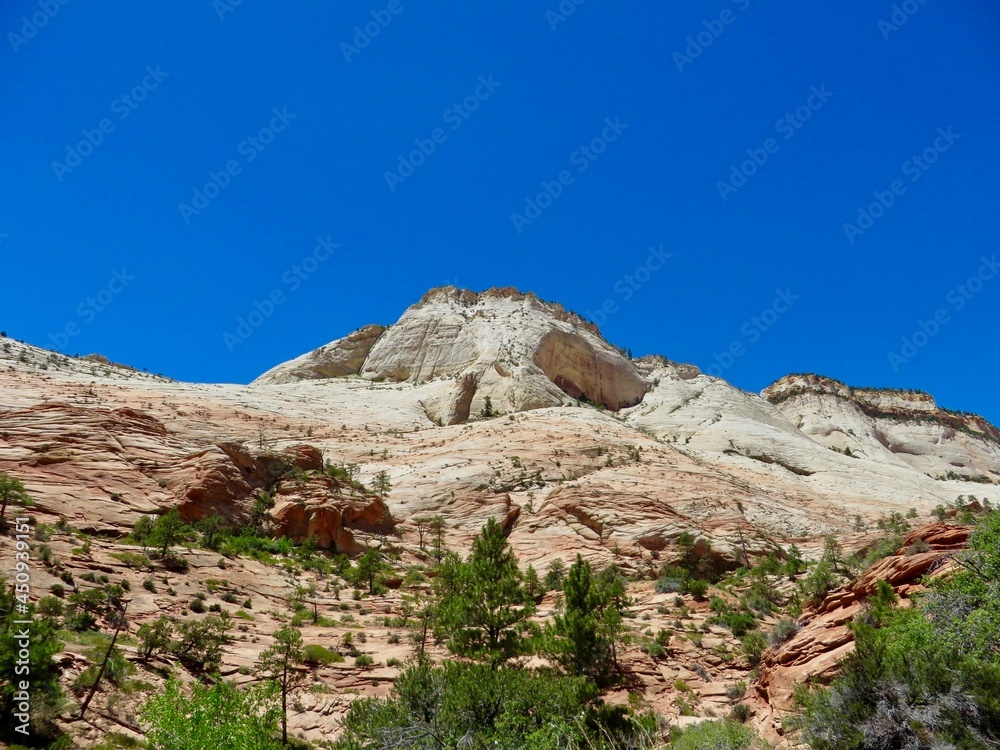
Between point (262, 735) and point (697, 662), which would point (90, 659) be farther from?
point (697, 662)

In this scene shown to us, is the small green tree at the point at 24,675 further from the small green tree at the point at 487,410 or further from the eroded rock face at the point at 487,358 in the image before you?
the eroded rock face at the point at 487,358

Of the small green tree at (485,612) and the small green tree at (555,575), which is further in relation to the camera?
the small green tree at (555,575)

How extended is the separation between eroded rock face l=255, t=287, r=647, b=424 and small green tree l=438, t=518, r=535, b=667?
35255 millimetres

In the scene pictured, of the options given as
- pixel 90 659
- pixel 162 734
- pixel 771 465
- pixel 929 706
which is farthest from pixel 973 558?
pixel 771 465

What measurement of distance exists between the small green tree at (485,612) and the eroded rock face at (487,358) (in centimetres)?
3525

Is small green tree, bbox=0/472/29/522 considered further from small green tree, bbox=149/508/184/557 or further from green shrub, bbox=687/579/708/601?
green shrub, bbox=687/579/708/601

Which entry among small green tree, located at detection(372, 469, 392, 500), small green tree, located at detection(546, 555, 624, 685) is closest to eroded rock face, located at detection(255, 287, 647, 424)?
small green tree, located at detection(372, 469, 392, 500)

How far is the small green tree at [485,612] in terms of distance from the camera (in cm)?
1869

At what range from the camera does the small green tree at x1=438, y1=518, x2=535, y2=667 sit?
18688 millimetres

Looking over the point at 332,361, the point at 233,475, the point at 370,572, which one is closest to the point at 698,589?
the point at 370,572

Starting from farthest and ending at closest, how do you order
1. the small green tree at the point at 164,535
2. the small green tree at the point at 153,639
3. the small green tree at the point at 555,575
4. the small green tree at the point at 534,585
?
the small green tree at the point at 555,575 < the small green tree at the point at 534,585 < the small green tree at the point at 164,535 < the small green tree at the point at 153,639

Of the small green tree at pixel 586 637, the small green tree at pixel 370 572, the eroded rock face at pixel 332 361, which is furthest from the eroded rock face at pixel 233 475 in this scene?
the eroded rock face at pixel 332 361

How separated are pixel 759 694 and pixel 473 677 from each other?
8237 mm

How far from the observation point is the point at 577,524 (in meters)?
32.0
